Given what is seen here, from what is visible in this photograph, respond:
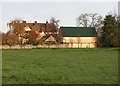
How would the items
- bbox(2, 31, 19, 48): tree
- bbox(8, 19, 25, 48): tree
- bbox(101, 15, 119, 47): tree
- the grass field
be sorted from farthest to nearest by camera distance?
bbox(8, 19, 25, 48): tree < bbox(101, 15, 119, 47): tree < bbox(2, 31, 19, 48): tree < the grass field

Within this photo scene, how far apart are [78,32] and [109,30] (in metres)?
28.3

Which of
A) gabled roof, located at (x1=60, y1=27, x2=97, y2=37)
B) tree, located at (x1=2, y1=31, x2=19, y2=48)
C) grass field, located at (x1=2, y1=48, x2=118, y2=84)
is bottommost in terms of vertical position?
grass field, located at (x1=2, y1=48, x2=118, y2=84)

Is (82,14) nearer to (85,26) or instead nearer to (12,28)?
(85,26)

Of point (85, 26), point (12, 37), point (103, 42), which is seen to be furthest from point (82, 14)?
point (12, 37)

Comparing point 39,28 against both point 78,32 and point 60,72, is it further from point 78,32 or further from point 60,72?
point 60,72

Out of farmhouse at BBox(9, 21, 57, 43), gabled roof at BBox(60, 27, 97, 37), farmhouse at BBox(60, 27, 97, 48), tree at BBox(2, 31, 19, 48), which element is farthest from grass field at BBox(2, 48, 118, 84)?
gabled roof at BBox(60, 27, 97, 37)

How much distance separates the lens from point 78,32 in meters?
116

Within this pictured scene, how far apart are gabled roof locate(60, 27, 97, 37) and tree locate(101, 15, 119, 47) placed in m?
20.7

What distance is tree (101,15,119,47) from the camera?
86.4 metres

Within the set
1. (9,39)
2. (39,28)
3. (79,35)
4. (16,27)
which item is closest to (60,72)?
(9,39)

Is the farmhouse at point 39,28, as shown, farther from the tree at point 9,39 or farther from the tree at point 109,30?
the tree at point 109,30

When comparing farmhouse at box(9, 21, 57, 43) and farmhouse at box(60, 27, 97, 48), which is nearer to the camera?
farmhouse at box(9, 21, 57, 43)

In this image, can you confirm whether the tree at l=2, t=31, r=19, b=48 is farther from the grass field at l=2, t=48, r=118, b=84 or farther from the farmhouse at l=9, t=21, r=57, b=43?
the grass field at l=2, t=48, r=118, b=84

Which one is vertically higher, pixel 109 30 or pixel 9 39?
pixel 109 30
